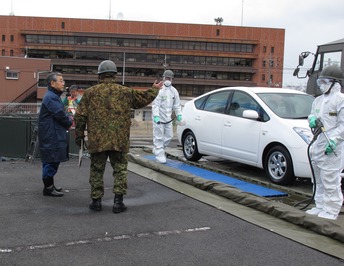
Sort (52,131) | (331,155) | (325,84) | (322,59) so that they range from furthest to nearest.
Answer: (322,59), (52,131), (325,84), (331,155)

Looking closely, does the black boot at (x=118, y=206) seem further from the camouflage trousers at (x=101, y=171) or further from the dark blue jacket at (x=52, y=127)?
the dark blue jacket at (x=52, y=127)

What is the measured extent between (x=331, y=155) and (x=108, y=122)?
2.76m

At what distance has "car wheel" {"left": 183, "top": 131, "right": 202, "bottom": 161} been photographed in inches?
364

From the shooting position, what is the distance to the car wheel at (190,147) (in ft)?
30.3

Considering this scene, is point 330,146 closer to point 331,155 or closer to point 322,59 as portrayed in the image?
point 331,155

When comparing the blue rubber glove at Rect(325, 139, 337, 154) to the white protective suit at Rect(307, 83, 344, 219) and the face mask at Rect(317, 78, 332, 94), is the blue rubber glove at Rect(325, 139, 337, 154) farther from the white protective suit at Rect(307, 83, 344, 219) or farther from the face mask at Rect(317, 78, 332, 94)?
the face mask at Rect(317, 78, 332, 94)

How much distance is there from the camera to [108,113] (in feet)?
17.4

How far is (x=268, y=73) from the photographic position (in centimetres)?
8044

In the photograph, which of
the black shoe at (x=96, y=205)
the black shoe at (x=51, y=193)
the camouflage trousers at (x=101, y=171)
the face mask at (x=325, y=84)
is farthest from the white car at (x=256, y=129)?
the black shoe at (x=51, y=193)

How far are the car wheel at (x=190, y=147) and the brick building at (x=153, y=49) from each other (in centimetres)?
6817

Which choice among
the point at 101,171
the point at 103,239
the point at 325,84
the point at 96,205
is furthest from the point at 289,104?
the point at 103,239

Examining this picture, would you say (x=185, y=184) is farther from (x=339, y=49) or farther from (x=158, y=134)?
(x=339, y=49)

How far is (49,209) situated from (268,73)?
78.5 metres

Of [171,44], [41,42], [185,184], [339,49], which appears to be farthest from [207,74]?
[185,184]
